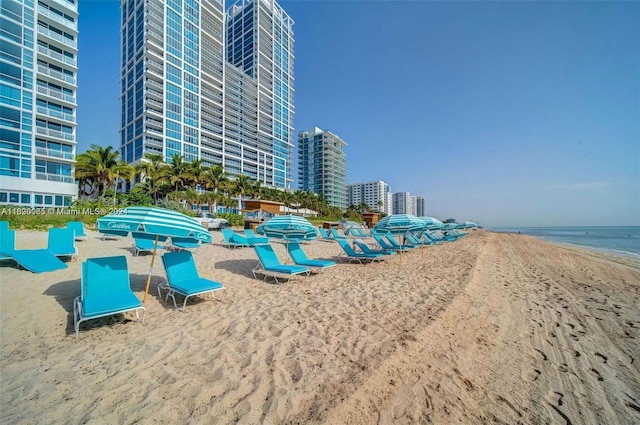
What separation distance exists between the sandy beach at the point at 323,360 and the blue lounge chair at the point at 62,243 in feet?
7.21

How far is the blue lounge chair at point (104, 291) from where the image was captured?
3648mm

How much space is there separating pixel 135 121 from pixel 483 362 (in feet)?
208

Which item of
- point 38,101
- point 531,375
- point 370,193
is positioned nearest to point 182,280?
point 531,375

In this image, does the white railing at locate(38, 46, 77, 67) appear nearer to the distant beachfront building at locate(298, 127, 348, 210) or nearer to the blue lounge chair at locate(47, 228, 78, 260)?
the blue lounge chair at locate(47, 228, 78, 260)

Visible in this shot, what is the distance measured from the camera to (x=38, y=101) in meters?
27.8

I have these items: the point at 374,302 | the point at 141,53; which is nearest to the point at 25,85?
the point at 141,53

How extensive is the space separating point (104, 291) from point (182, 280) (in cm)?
121

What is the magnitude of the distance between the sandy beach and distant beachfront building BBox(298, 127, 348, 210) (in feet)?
309

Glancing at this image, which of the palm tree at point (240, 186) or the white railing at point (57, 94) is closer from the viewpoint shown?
the white railing at point (57, 94)

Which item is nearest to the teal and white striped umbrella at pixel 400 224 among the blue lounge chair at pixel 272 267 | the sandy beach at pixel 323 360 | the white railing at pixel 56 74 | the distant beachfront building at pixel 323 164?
the sandy beach at pixel 323 360

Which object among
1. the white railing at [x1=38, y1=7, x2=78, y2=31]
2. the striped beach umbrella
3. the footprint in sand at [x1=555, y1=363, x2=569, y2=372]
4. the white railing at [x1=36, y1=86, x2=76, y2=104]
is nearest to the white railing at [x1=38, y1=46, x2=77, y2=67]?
the white railing at [x1=38, y1=7, x2=78, y2=31]

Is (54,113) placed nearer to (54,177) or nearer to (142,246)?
(54,177)

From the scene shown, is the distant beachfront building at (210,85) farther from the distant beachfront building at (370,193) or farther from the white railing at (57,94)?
the distant beachfront building at (370,193)

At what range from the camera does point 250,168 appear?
69750 mm
